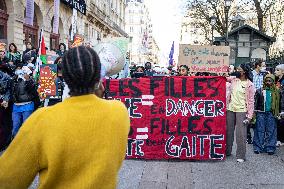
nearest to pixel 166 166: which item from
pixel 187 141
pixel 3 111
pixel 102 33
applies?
pixel 187 141

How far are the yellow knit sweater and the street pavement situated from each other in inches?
147

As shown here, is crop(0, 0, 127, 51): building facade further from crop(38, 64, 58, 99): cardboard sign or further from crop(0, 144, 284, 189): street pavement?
crop(0, 144, 284, 189): street pavement

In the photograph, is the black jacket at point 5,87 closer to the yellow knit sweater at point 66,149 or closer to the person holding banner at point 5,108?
the person holding banner at point 5,108

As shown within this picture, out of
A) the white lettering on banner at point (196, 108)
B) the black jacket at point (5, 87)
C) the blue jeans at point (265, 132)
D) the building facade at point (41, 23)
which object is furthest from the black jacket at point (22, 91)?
the blue jeans at point (265, 132)

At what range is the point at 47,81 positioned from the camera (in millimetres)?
8938

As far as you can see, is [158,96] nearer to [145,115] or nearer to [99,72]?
[145,115]

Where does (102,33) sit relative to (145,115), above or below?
above

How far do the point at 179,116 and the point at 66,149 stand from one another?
17.2 ft

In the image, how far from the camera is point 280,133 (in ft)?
28.7

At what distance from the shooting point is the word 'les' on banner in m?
6.86

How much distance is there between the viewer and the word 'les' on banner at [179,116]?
686 centimetres

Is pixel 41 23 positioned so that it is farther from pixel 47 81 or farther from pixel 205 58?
pixel 205 58

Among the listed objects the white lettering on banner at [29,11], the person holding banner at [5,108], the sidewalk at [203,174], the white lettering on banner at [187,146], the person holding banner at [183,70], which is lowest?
the sidewalk at [203,174]

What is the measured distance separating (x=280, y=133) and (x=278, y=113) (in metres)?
1.14
